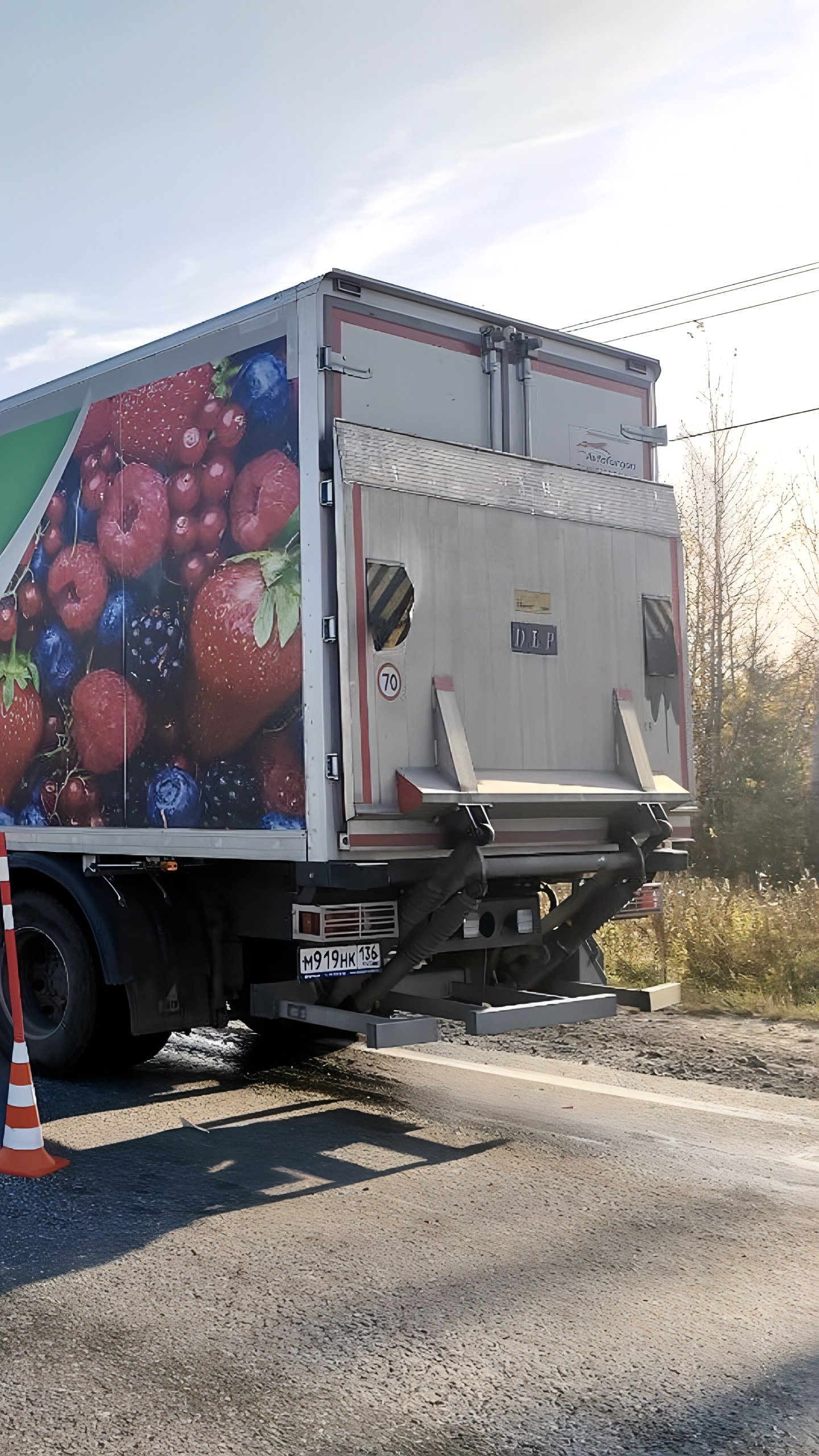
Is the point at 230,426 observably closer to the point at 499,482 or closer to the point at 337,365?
the point at 337,365

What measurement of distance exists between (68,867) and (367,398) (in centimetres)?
311

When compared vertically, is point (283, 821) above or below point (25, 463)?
below

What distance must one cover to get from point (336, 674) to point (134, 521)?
1.77m

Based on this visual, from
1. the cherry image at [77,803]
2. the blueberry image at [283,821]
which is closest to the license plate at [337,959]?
the blueberry image at [283,821]

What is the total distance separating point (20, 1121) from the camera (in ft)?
19.7

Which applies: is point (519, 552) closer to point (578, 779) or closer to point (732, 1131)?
point (578, 779)

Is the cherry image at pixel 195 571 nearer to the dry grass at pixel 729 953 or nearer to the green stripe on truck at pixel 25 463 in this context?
the green stripe on truck at pixel 25 463

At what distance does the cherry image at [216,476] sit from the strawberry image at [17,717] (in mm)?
1847

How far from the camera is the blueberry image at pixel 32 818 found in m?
7.96

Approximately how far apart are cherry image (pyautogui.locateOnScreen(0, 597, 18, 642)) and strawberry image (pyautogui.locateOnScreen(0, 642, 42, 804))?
0.08 meters

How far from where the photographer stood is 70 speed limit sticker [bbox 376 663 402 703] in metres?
6.36

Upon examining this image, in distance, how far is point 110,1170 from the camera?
5934 mm

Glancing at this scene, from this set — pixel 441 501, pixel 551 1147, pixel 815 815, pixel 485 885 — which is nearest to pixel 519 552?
pixel 441 501

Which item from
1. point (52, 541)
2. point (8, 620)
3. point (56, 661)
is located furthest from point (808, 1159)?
point (8, 620)
